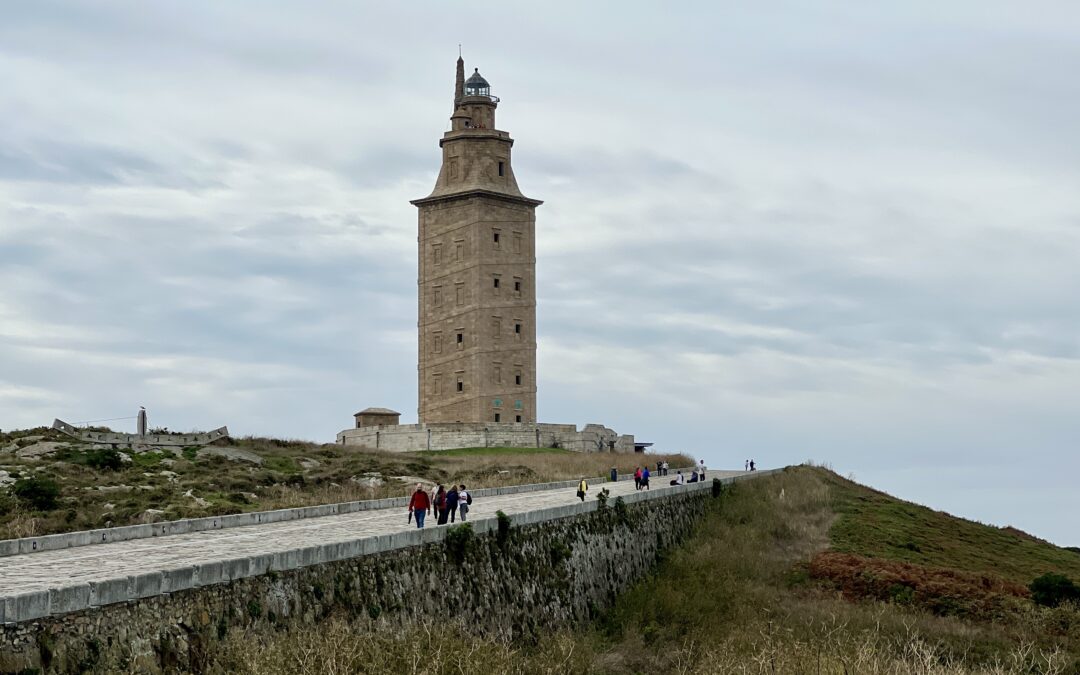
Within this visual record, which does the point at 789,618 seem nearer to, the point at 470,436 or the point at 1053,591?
the point at 1053,591

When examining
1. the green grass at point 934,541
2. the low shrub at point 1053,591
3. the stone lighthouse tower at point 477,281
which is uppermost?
the stone lighthouse tower at point 477,281

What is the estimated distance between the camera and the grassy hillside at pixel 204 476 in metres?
33.5

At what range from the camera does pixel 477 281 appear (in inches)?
3162

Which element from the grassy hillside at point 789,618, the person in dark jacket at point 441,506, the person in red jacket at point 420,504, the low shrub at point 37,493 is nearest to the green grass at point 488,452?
the grassy hillside at point 789,618

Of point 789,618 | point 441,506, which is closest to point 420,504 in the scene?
point 441,506

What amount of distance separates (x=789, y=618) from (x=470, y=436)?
150 ft

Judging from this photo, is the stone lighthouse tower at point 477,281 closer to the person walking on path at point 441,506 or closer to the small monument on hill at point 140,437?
Answer: the small monument on hill at point 140,437

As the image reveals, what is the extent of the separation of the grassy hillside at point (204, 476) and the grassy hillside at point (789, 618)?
919 cm

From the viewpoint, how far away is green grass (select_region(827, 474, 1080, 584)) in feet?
139

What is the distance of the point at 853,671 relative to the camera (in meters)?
16.9

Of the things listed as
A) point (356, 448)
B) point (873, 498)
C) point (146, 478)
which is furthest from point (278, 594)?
point (356, 448)

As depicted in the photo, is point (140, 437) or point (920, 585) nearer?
point (920, 585)

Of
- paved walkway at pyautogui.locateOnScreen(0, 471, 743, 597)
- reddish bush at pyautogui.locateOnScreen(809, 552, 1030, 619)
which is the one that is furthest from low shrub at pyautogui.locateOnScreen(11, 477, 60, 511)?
reddish bush at pyautogui.locateOnScreen(809, 552, 1030, 619)

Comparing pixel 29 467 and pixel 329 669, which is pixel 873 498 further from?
pixel 329 669
